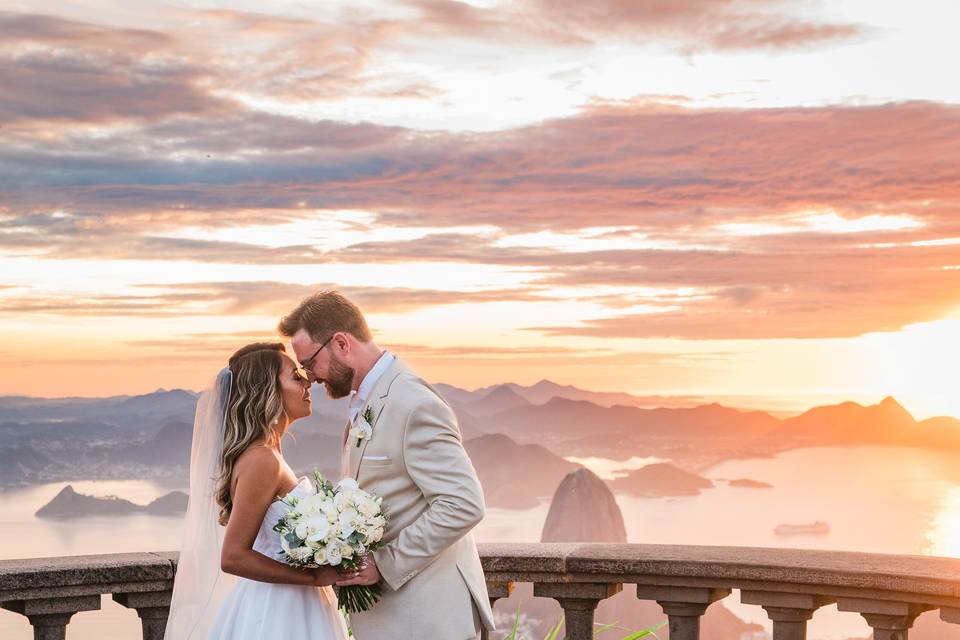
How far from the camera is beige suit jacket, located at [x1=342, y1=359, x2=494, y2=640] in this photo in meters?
3.90

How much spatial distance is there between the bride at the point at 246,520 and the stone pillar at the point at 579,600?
1200mm

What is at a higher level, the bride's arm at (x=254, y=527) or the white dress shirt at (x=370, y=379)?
the white dress shirt at (x=370, y=379)

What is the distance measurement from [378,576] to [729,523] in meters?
152

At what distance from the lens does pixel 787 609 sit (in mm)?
4945

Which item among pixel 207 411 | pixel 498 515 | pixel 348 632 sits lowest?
pixel 348 632

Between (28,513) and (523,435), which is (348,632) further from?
(523,435)

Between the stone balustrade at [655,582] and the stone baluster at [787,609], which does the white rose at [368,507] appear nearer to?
the stone balustrade at [655,582]

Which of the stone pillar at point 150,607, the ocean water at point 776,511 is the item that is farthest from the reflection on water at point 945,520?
the stone pillar at point 150,607

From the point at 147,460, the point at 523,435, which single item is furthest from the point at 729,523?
the point at 147,460

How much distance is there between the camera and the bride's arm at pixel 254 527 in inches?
165

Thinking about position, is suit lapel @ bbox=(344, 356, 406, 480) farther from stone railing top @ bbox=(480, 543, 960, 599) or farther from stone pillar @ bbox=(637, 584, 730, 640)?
stone pillar @ bbox=(637, 584, 730, 640)

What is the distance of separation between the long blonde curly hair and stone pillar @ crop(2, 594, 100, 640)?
114 cm

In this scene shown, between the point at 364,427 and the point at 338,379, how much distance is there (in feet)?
0.72

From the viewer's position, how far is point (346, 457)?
4.25 m
